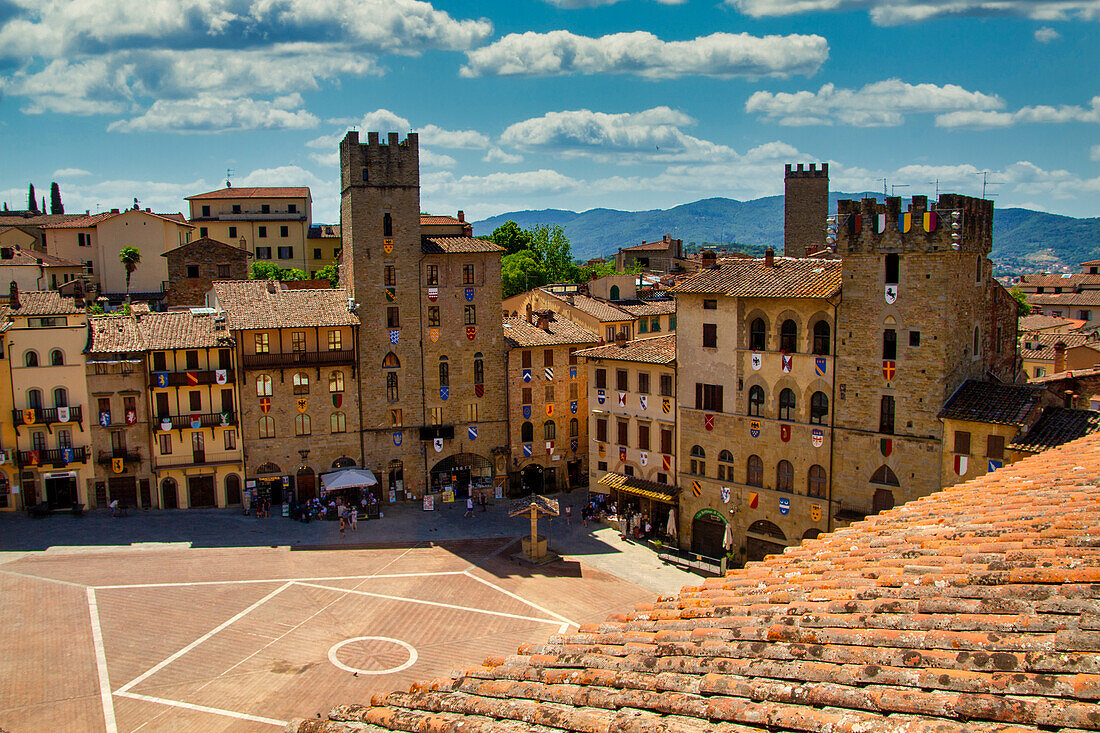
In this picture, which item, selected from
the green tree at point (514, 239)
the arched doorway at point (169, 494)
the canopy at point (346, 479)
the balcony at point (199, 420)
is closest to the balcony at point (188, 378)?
the balcony at point (199, 420)

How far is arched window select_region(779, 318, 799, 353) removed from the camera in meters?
46.4

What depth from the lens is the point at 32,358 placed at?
52.6m

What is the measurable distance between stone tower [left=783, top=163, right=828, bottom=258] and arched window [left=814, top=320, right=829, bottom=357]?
1667 inches

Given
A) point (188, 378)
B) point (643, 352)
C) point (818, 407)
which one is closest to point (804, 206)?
point (643, 352)

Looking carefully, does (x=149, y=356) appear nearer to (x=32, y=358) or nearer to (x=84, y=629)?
(x=32, y=358)

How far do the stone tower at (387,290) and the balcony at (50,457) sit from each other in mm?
17336

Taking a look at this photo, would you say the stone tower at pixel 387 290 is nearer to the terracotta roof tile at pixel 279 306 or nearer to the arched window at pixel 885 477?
the terracotta roof tile at pixel 279 306

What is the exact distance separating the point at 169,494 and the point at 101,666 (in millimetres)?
22759

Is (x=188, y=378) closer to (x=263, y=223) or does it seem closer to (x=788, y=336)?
(x=788, y=336)

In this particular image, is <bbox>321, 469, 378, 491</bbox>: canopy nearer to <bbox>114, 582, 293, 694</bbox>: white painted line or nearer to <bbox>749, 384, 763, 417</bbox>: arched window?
<bbox>114, 582, 293, 694</bbox>: white painted line

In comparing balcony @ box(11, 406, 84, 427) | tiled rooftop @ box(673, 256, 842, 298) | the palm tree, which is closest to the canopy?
balcony @ box(11, 406, 84, 427)

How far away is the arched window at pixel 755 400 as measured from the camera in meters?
47.8

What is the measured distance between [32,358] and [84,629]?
2218 cm

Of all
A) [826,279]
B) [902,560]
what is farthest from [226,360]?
[902,560]
